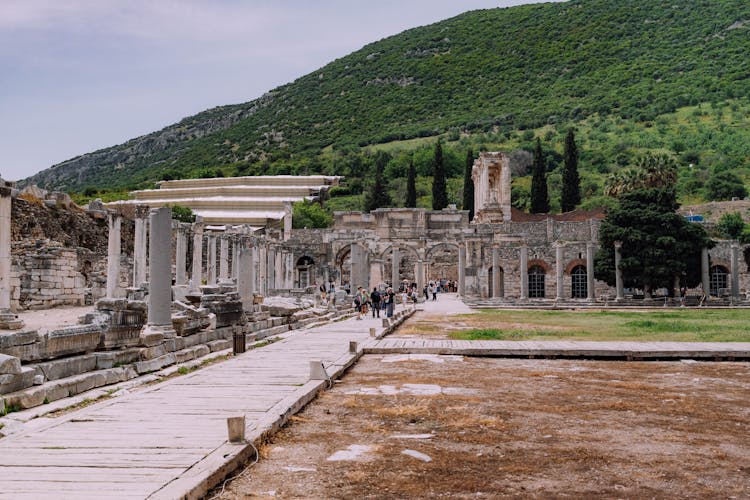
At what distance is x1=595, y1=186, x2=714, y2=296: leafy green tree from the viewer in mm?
44500

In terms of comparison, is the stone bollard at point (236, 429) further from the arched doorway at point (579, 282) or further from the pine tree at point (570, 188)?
the pine tree at point (570, 188)

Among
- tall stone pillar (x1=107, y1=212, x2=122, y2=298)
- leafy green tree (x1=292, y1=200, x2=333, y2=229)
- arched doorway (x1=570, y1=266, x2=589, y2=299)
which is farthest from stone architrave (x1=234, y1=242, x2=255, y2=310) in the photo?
leafy green tree (x1=292, y1=200, x2=333, y2=229)

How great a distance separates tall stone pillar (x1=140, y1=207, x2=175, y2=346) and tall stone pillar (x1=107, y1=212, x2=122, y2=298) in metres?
11.2

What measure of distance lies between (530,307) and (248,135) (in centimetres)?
12187

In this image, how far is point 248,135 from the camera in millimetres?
154750

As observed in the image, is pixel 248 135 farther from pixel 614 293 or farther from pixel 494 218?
pixel 614 293

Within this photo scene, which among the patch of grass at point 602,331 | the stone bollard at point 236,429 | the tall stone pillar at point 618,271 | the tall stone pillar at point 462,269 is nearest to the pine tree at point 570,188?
the tall stone pillar at point 462,269

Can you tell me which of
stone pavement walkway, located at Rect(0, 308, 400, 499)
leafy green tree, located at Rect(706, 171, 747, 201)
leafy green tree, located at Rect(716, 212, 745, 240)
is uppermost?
leafy green tree, located at Rect(706, 171, 747, 201)

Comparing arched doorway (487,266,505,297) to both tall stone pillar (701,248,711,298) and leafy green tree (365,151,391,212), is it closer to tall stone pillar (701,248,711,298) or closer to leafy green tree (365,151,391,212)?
tall stone pillar (701,248,711,298)

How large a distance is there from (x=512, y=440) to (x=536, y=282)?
1940 inches

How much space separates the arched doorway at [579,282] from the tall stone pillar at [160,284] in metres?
43.6

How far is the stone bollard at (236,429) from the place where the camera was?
258 inches

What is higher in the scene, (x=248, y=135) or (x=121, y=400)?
(x=248, y=135)

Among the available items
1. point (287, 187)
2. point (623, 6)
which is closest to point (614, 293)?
point (287, 187)
